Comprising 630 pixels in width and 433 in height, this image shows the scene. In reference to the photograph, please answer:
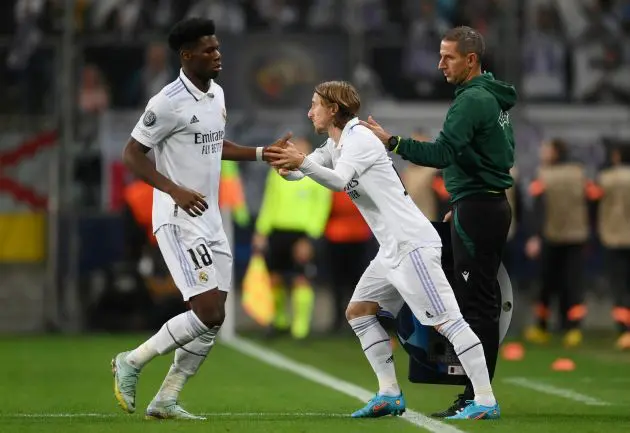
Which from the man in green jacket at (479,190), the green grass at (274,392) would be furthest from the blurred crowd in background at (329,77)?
the man in green jacket at (479,190)

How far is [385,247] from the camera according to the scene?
26.9 ft

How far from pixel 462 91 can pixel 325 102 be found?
0.78 meters

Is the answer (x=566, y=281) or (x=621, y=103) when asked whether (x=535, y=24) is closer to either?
(x=621, y=103)

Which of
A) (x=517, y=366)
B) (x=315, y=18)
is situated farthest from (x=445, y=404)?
(x=315, y=18)

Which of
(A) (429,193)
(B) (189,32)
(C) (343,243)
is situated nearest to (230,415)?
(B) (189,32)

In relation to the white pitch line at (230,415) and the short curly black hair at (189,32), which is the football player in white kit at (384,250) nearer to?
the white pitch line at (230,415)

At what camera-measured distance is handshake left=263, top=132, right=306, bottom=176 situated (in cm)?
795

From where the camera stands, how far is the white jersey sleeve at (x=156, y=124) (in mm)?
8062

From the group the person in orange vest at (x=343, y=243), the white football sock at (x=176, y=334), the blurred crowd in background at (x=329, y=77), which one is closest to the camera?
the white football sock at (x=176, y=334)

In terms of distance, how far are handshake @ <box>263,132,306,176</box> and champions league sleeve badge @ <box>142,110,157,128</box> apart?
61cm

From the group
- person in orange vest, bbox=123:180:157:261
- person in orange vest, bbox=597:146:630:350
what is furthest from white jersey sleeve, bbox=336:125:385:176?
person in orange vest, bbox=123:180:157:261

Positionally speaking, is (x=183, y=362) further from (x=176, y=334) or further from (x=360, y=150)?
(x=360, y=150)

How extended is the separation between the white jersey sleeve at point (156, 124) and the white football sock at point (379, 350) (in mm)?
1438

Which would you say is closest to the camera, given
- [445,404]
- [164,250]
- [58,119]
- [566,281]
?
[164,250]
